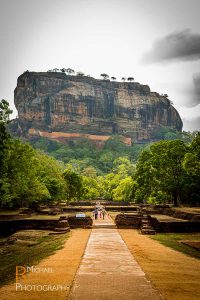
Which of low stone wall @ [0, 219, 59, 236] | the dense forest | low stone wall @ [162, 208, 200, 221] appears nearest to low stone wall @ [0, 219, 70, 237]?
low stone wall @ [0, 219, 59, 236]

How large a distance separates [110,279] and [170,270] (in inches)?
104

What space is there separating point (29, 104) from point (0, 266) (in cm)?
19014

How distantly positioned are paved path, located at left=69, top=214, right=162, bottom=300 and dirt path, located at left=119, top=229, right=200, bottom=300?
331 millimetres

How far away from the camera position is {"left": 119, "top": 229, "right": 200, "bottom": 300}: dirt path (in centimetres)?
821

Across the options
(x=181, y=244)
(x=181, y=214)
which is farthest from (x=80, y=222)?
(x=181, y=214)

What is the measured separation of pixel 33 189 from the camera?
1428 inches

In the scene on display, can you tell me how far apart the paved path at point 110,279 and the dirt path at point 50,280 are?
27 cm

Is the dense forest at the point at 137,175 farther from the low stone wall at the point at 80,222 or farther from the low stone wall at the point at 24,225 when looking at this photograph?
the low stone wall at the point at 80,222

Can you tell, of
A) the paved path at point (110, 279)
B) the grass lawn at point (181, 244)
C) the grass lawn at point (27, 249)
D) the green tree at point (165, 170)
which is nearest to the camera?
the paved path at point (110, 279)

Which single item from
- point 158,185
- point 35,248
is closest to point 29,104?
point 158,185

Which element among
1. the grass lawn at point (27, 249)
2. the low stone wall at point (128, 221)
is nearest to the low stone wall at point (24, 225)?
the grass lawn at point (27, 249)

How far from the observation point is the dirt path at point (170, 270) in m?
8.21

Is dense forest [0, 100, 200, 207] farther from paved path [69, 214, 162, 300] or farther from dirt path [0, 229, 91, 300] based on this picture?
paved path [69, 214, 162, 300]

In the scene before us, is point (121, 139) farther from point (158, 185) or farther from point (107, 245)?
point (107, 245)
